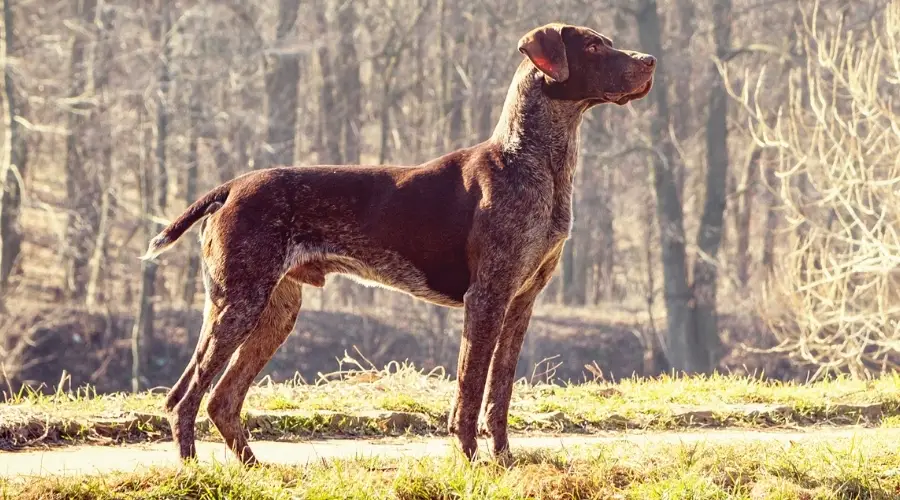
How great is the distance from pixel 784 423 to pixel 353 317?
59.9ft

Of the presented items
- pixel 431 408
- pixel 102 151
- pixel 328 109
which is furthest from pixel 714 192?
pixel 431 408

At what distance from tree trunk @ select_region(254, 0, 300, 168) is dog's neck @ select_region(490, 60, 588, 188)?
2031cm

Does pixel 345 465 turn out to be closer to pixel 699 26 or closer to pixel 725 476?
pixel 725 476

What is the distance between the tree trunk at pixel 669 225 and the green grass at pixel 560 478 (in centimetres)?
1636

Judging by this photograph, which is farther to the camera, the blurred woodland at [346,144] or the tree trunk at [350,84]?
the tree trunk at [350,84]

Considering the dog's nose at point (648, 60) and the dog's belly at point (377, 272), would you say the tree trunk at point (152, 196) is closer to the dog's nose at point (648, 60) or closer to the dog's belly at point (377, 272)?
the dog's belly at point (377, 272)

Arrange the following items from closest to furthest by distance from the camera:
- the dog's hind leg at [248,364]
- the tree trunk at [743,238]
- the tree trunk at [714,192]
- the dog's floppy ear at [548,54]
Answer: the dog's floppy ear at [548,54] → the dog's hind leg at [248,364] → the tree trunk at [714,192] → the tree trunk at [743,238]

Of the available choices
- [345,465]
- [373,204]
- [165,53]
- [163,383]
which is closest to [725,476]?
[345,465]

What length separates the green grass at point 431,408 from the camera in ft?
22.4

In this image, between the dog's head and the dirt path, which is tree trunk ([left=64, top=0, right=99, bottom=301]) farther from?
the dog's head

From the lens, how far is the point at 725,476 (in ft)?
18.0

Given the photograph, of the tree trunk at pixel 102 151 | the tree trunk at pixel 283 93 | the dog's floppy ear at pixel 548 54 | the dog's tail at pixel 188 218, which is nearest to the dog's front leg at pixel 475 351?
the dog's floppy ear at pixel 548 54

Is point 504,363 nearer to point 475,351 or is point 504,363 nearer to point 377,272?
point 475,351

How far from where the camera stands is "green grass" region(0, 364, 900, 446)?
6816 mm
